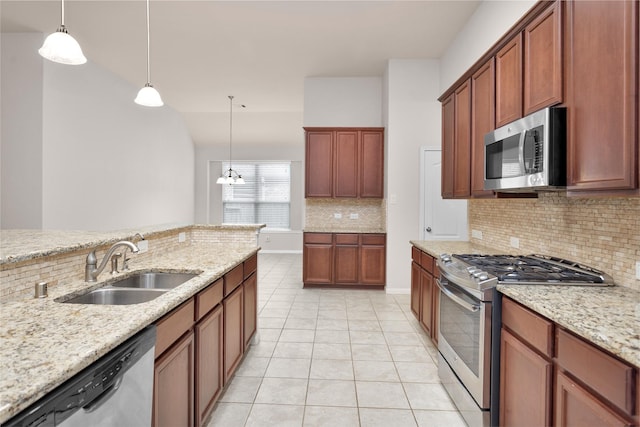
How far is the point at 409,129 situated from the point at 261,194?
4.93 m

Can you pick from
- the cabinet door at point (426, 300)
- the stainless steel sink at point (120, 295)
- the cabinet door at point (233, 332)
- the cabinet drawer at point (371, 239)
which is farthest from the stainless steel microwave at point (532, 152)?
the cabinet drawer at point (371, 239)

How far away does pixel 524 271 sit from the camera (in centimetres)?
186

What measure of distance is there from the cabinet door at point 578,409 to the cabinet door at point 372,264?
3.57 m

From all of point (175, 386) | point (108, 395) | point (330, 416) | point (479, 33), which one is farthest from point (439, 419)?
point (479, 33)

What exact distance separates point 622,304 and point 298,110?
6758 mm

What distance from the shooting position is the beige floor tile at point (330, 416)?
6.51ft

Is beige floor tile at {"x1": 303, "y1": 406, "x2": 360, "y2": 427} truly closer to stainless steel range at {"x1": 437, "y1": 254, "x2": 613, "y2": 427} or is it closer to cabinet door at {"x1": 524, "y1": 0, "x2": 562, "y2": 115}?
stainless steel range at {"x1": 437, "y1": 254, "x2": 613, "y2": 427}

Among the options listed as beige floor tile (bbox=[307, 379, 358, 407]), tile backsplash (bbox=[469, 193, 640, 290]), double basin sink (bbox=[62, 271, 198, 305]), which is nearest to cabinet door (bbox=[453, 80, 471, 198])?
tile backsplash (bbox=[469, 193, 640, 290])

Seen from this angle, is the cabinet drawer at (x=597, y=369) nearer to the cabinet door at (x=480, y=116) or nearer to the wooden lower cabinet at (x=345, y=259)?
the cabinet door at (x=480, y=116)

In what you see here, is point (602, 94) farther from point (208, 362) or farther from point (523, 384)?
point (208, 362)

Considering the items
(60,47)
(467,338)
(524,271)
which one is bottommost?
(467,338)

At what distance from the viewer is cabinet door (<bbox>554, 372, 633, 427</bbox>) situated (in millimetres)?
1042

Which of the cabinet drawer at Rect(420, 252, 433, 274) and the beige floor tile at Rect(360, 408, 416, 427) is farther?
the cabinet drawer at Rect(420, 252, 433, 274)

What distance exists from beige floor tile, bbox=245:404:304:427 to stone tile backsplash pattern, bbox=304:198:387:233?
346 cm
